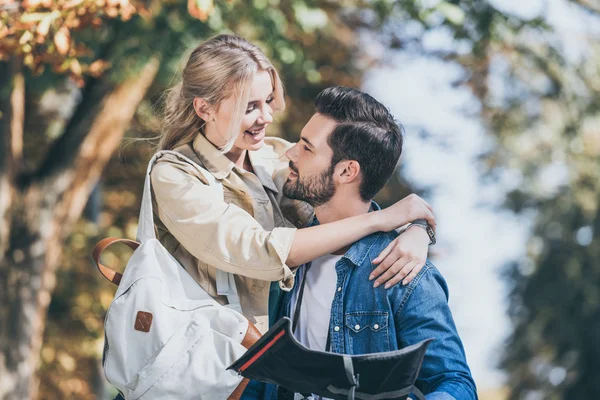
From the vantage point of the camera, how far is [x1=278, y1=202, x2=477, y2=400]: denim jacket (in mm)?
3131

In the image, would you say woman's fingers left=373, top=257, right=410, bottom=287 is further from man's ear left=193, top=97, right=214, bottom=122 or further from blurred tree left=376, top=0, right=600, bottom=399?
blurred tree left=376, top=0, right=600, bottom=399

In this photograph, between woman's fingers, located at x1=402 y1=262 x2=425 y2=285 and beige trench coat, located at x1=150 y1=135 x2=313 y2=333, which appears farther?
beige trench coat, located at x1=150 y1=135 x2=313 y2=333

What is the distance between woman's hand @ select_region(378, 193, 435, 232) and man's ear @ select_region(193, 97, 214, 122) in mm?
786

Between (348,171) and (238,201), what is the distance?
46cm

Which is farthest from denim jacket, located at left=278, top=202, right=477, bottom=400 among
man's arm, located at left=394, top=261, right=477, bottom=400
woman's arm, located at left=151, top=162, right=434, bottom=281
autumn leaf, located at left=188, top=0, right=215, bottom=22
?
autumn leaf, located at left=188, top=0, right=215, bottom=22

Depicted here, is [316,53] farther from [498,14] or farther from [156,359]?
[156,359]

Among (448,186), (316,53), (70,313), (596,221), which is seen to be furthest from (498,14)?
(596,221)

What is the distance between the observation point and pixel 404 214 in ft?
11.5

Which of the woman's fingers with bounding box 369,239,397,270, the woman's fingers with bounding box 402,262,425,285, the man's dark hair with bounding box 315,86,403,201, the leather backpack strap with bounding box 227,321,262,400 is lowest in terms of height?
the leather backpack strap with bounding box 227,321,262,400

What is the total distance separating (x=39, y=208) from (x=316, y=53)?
4.89m

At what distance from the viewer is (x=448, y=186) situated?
13125 millimetres

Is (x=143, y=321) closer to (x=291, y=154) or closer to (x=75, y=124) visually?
(x=291, y=154)

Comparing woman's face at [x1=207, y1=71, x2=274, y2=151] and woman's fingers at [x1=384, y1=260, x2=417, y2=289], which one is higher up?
woman's fingers at [x1=384, y1=260, x2=417, y2=289]

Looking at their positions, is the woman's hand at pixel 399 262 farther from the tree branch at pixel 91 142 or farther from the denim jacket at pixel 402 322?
the tree branch at pixel 91 142
